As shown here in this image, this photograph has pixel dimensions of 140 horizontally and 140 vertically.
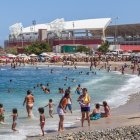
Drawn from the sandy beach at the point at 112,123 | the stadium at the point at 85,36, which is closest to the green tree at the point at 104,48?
the stadium at the point at 85,36

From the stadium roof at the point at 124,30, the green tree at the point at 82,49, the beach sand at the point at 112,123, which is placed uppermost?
the stadium roof at the point at 124,30

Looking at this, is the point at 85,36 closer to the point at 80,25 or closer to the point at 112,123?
the point at 80,25

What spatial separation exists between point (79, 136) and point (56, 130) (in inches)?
117

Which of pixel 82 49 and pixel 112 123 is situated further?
pixel 82 49

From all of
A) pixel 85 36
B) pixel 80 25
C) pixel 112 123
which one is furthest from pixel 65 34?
pixel 112 123

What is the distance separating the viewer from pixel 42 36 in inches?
4417

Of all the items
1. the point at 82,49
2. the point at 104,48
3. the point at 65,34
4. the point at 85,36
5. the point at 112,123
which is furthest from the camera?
the point at 65,34

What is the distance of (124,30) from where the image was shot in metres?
108

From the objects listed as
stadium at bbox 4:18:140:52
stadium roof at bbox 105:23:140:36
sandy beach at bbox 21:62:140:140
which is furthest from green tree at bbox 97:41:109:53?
sandy beach at bbox 21:62:140:140

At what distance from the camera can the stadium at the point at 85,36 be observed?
3833 inches

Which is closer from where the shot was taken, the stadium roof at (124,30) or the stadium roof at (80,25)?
the stadium roof at (124,30)

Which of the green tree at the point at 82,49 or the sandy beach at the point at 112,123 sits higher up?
the green tree at the point at 82,49

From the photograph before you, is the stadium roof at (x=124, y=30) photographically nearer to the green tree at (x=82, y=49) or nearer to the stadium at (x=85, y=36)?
the stadium at (x=85, y=36)

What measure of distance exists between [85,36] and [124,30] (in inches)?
371
